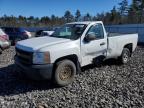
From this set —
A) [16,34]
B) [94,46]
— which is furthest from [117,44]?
[16,34]

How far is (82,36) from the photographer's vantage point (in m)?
6.85

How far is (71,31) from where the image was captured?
7289 millimetres

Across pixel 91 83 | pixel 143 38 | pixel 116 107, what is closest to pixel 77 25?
pixel 91 83

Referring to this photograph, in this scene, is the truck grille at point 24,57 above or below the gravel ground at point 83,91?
above

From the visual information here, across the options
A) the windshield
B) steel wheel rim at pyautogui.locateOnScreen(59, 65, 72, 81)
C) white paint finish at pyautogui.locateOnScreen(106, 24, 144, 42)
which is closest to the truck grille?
steel wheel rim at pyautogui.locateOnScreen(59, 65, 72, 81)

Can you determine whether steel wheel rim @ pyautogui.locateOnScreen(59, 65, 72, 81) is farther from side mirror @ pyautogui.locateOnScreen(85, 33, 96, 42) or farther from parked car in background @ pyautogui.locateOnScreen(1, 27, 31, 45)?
parked car in background @ pyautogui.locateOnScreen(1, 27, 31, 45)

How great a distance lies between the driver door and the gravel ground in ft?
2.16

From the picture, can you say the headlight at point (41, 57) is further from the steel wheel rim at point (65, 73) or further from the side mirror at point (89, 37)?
the side mirror at point (89, 37)

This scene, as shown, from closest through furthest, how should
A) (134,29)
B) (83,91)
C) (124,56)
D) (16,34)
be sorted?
1. (83,91)
2. (124,56)
3. (16,34)
4. (134,29)

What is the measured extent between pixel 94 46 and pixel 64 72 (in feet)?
4.86

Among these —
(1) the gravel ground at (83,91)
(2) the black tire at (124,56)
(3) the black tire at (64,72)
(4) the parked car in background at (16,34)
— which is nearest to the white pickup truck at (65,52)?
(3) the black tire at (64,72)

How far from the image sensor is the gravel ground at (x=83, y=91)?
5.20 metres

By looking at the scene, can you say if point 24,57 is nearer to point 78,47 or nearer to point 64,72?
point 64,72

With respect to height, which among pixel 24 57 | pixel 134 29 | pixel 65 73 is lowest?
pixel 65 73
